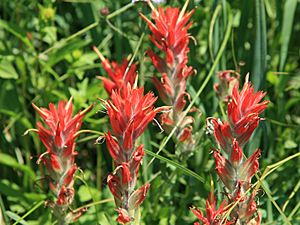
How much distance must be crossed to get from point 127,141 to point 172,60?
0.40 m

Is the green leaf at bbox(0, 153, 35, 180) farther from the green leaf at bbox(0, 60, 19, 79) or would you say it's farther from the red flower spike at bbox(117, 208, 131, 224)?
the red flower spike at bbox(117, 208, 131, 224)

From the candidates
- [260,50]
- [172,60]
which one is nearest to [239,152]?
[172,60]

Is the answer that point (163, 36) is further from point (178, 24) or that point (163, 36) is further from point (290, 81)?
point (290, 81)

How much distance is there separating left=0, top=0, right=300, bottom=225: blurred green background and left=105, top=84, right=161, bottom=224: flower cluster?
428 millimetres

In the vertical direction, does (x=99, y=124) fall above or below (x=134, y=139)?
below

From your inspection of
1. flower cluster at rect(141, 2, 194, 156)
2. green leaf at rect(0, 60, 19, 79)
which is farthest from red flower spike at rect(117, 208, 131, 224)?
green leaf at rect(0, 60, 19, 79)

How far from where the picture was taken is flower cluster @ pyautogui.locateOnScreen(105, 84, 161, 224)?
142 centimetres

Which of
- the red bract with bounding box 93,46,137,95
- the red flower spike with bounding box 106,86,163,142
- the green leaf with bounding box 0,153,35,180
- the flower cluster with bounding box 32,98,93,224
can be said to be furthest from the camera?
the green leaf with bounding box 0,153,35,180

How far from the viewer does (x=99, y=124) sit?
7.35 feet

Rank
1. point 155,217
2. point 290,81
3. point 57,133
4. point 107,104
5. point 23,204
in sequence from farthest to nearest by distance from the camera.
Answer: point 290,81 < point 23,204 < point 155,217 < point 57,133 < point 107,104

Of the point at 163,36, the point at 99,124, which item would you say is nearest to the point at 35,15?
the point at 99,124

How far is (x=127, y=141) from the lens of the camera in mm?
1434

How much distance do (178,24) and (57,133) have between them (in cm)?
45

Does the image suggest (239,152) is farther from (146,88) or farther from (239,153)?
(146,88)
